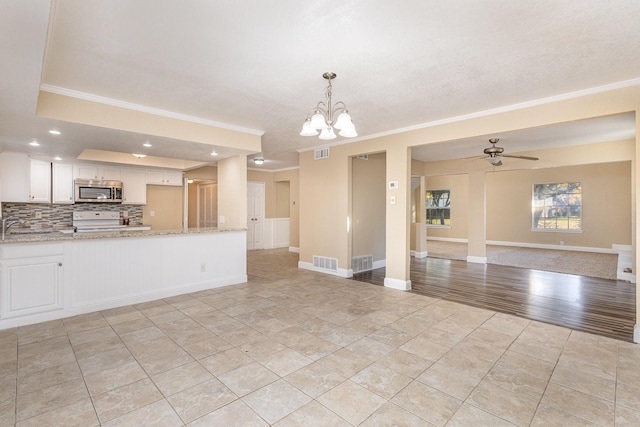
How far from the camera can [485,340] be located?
299 centimetres

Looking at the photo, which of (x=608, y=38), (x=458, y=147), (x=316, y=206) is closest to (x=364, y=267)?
(x=316, y=206)

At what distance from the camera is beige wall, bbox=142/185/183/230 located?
7371mm

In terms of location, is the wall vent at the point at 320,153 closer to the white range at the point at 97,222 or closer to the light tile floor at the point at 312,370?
the light tile floor at the point at 312,370

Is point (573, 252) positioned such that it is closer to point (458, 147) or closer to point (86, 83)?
point (458, 147)

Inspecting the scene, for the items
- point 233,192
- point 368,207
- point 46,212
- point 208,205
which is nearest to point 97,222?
point 46,212

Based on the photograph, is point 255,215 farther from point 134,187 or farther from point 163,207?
point 134,187

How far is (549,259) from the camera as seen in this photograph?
7.74 m

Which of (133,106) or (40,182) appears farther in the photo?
(40,182)

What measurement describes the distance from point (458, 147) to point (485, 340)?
14.0 feet

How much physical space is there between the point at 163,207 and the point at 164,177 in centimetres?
82

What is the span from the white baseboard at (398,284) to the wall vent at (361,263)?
1032mm

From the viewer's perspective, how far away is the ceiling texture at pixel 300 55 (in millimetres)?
1928

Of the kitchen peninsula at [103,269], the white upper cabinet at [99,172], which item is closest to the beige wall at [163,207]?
the white upper cabinet at [99,172]

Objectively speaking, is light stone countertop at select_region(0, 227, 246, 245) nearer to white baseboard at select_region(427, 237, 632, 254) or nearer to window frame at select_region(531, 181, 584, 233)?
white baseboard at select_region(427, 237, 632, 254)
